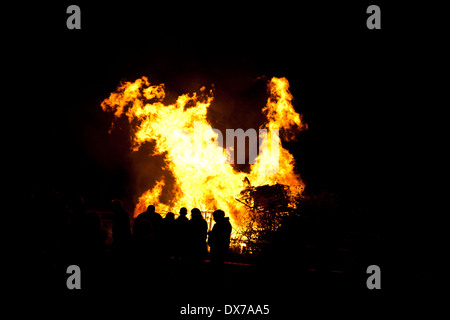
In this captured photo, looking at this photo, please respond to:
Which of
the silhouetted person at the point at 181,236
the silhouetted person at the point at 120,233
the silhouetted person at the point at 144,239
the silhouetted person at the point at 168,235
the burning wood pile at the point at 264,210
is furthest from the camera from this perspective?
the burning wood pile at the point at 264,210

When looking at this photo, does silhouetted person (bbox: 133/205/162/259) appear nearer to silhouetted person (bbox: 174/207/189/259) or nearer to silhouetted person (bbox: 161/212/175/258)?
silhouetted person (bbox: 174/207/189/259)

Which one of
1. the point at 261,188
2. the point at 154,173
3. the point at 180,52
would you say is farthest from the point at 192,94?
the point at 261,188

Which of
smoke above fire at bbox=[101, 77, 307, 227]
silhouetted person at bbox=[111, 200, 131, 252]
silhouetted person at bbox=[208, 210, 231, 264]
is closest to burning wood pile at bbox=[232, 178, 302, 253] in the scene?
smoke above fire at bbox=[101, 77, 307, 227]

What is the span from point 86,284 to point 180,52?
540 inches

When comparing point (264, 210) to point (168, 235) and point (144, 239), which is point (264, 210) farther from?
point (144, 239)

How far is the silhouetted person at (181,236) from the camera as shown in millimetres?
7093

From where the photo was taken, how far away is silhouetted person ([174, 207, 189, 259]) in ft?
23.3

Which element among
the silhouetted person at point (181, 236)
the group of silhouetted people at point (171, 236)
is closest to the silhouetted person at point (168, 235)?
the group of silhouetted people at point (171, 236)

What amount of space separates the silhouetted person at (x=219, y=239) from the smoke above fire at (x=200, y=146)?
5.02 meters

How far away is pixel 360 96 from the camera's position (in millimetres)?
18328

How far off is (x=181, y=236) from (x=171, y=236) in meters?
0.34

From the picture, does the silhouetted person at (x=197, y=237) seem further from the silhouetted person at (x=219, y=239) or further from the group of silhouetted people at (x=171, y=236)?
the silhouetted person at (x=219, y=239)

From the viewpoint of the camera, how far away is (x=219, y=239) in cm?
713

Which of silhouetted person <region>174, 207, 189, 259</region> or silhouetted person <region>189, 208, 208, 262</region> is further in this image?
silhouetted person <region>174, 207, 189, 259</region>
